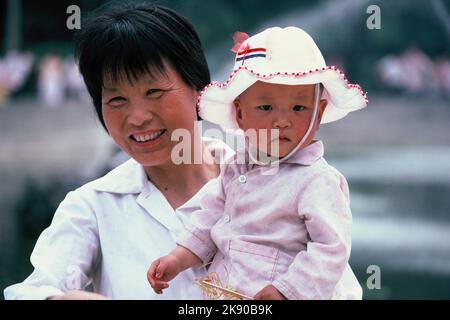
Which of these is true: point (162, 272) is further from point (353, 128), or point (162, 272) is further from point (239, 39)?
point (353, 128)

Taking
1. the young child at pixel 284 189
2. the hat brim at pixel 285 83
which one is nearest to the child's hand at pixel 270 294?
the young child at pixel 284 189

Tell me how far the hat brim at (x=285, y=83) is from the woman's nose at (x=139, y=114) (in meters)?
0.12

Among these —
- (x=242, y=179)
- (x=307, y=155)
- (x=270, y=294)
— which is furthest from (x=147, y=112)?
(x=270, y=294)

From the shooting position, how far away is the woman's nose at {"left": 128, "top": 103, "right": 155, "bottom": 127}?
1536 millimetres

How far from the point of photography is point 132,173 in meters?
1.70

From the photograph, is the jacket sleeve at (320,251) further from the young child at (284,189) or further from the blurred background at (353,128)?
the blurred background at (353,128)

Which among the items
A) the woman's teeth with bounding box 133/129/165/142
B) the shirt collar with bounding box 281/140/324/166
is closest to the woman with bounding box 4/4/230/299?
the woman's teeth with bounding box 133/129/165/142

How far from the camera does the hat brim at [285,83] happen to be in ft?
4.31

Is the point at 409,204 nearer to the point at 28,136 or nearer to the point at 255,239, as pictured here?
the point at 28,136

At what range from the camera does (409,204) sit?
159 inches

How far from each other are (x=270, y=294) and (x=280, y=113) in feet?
1.01

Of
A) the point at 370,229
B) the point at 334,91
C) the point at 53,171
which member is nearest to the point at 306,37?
the point at 334,91

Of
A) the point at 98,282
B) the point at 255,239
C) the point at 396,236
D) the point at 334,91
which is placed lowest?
the point at 396,236

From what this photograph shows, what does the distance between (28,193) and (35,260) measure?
2.72 metres
